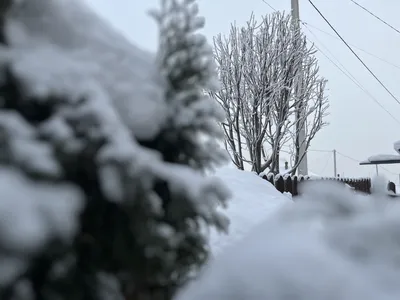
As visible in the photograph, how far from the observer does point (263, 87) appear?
31.8ft

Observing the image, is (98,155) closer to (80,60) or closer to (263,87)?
(80,60)

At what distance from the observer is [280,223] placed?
47.4 inches

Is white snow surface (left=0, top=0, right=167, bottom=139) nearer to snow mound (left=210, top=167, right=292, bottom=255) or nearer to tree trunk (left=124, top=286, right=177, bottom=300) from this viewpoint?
tree trunk (left=124, top=286, right=177, bottom=300)

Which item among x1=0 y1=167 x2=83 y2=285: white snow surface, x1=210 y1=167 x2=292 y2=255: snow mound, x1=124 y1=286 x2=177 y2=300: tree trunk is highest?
x1=0 y1=167 x2=83 y2=285: white snow surface

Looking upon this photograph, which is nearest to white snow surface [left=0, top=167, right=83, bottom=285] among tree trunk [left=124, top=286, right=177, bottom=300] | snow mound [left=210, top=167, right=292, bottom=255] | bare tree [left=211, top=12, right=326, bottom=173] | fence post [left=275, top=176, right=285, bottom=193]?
tree trunk [left=124, top=286, right=177, bottom=300]

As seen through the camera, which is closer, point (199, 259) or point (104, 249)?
point (104, 249)

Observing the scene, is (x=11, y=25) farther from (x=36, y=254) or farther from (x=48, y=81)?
(x=36, y=254)

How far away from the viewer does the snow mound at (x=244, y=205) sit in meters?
2.36

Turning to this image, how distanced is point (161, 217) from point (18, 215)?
46 centimetres

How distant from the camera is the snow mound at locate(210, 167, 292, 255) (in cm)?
236

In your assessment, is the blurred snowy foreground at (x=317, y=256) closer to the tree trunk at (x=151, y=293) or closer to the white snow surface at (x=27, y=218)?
the tree trunk at (x=151, y=293)

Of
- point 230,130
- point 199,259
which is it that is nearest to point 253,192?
point 199,259

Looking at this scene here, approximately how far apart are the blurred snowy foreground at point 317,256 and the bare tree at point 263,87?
8.45 metres

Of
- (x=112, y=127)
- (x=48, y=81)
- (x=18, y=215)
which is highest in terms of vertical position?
(x=48, y=81)
